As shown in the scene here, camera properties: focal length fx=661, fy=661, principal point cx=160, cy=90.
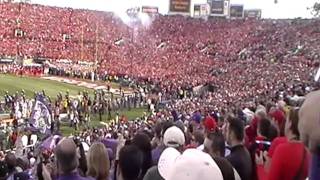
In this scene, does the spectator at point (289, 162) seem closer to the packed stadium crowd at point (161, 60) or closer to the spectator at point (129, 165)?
the spectator at point (129, 165)

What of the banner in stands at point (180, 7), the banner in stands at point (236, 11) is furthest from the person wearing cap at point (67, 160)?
the banner in stands at point (236, 11)

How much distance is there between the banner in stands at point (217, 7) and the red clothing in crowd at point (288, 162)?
73797 mm

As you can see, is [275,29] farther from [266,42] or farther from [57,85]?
[57,85]

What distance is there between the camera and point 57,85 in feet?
155

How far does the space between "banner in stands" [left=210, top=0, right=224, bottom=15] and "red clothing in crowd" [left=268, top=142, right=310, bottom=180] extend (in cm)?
7380

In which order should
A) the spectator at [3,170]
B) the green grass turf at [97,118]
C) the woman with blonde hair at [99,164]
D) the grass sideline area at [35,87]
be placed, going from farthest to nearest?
1. the grass sideline area at [35,87]
2. the green grass turf at [97,118]
3. the spectator at [3,170]
4. the woman with blonde hair at [99,164]

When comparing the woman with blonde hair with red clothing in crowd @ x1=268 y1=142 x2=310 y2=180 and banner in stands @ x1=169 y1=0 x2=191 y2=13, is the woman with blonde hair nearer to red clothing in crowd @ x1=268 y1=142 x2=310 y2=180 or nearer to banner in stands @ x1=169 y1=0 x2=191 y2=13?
red clothing in crowd @ x1=268 y1=142 x2=310 y2=180

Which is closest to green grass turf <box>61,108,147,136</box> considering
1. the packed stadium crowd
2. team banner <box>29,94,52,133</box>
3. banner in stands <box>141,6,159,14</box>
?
the packed stadium crowd

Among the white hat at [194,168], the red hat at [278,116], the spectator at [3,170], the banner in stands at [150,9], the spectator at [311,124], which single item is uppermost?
the banner in stands at [150,9]

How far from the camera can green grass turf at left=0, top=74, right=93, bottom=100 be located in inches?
1657

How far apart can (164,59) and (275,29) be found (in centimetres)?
1140

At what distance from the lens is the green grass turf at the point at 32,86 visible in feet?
138

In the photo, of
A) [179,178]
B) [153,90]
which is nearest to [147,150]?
[179,178]

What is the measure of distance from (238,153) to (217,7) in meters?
73.5
